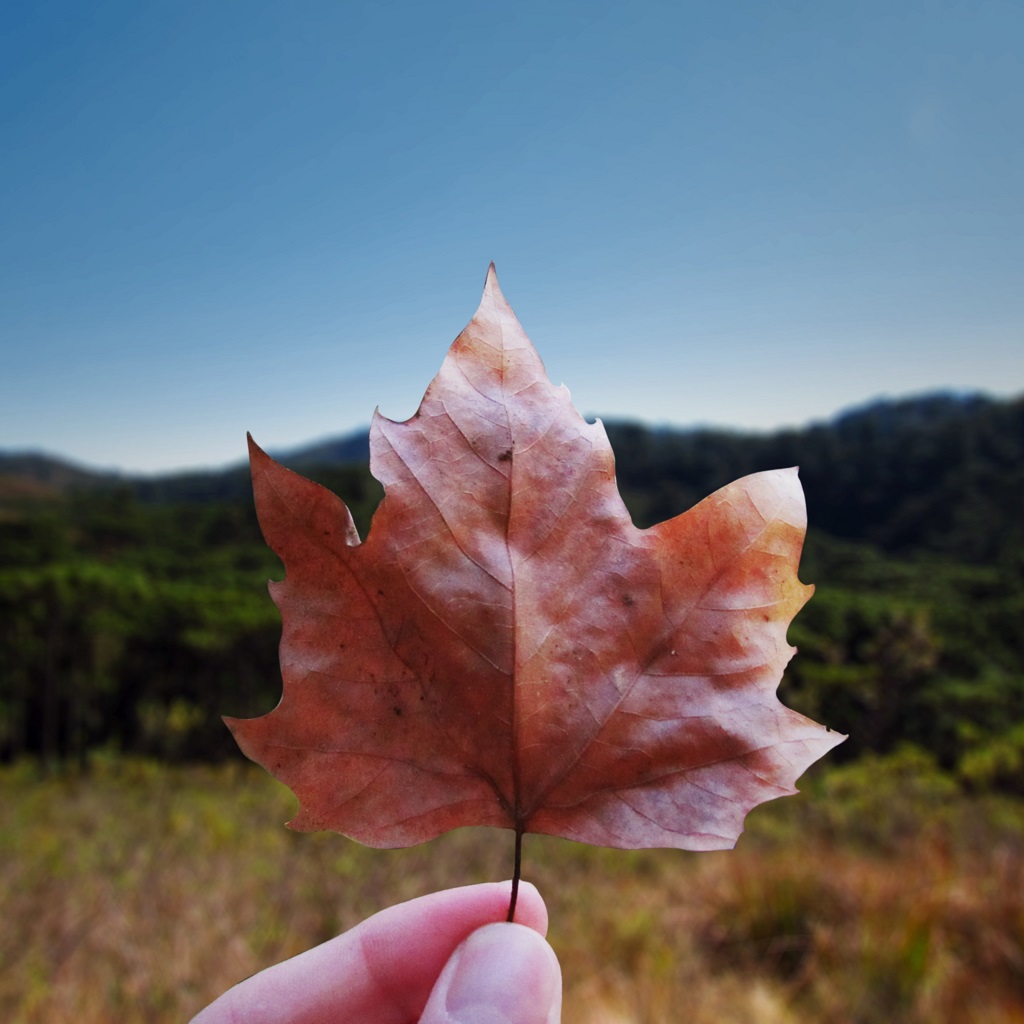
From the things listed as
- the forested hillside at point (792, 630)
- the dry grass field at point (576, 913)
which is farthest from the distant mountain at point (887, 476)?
the dry grass field at point (576, 913)

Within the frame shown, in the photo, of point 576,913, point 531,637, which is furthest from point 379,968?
point 576,913

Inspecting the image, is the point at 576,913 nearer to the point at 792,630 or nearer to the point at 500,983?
the point at 500,983

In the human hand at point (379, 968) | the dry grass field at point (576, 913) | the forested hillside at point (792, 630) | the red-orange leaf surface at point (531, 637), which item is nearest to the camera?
the red-orange leaf surface at point (531, 637)

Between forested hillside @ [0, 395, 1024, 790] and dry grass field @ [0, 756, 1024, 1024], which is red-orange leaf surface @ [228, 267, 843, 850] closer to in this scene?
dry grass field @ [0, 756, 1024, 1024]

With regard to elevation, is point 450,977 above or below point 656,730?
below

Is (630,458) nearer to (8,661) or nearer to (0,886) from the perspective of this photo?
(8,661)

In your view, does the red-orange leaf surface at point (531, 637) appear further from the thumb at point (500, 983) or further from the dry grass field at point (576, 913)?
the dry grass field at point (576, 913)

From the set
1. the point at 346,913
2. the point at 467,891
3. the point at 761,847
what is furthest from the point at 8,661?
the point at 467,891
